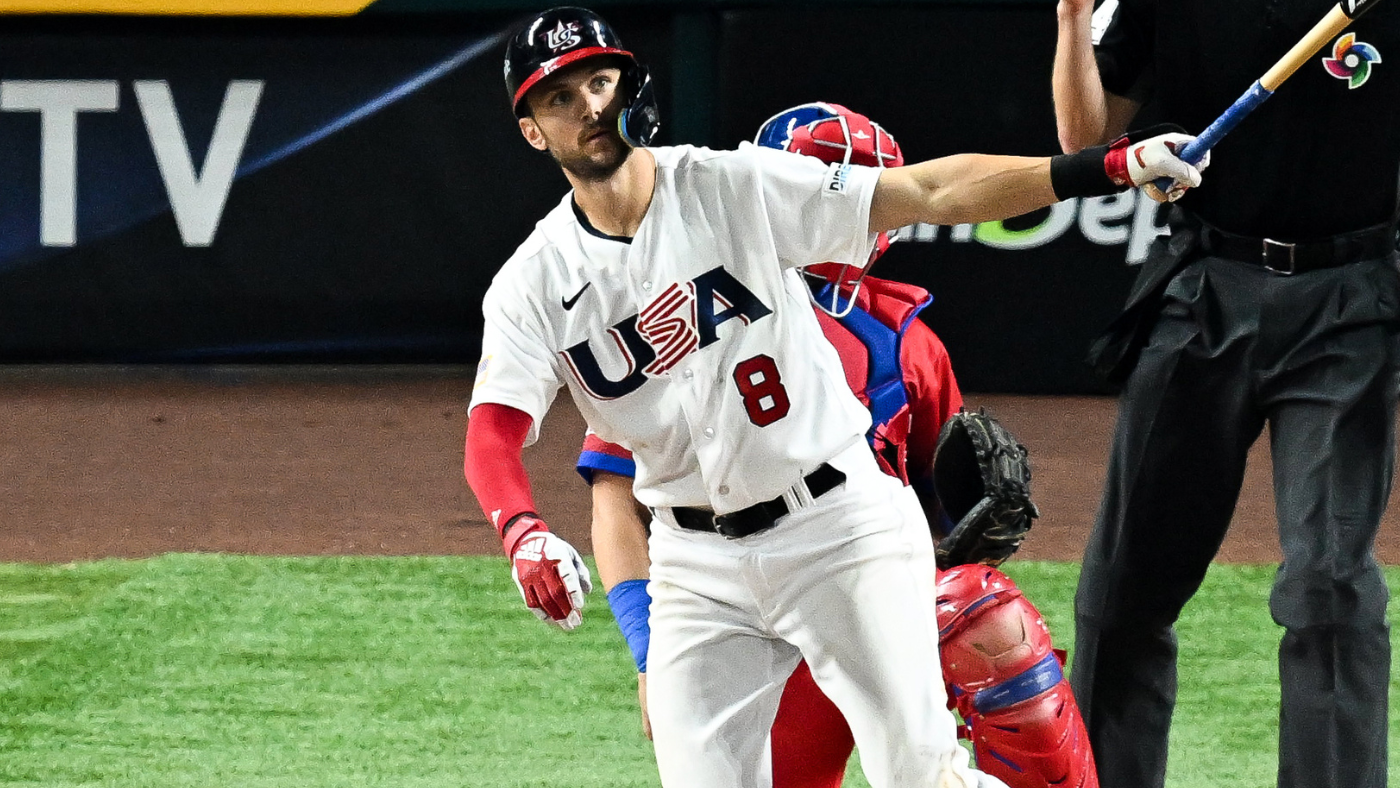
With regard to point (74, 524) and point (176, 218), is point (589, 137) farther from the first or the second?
point (176, 218)

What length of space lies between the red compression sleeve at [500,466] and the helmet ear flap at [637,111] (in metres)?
0.54

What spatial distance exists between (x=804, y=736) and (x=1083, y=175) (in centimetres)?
128

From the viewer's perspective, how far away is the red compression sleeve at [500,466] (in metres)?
3.27

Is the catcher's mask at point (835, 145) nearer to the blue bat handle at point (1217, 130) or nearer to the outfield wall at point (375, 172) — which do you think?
the blue bat handle at point (1217, 130)

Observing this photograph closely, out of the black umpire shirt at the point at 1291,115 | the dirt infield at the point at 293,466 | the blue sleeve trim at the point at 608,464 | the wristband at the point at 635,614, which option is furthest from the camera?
the dirt infield at the point at 293,466

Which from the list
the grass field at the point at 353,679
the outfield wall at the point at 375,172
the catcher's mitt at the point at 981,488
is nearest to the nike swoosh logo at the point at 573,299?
the catcher's mitt at the point at 981,488

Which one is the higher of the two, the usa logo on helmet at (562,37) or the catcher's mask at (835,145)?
the usa logo on helmet at (562,37)

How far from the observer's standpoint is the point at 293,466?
7.73m

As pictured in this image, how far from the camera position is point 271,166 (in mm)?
8836

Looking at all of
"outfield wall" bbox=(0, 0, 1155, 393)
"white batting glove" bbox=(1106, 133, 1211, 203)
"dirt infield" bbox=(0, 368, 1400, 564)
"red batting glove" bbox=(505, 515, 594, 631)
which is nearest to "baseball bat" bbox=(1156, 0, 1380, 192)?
"white batting glove" bbox=(1106, 133, 1211, 203)

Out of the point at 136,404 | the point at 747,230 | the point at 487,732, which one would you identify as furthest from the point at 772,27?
the point at 747,230

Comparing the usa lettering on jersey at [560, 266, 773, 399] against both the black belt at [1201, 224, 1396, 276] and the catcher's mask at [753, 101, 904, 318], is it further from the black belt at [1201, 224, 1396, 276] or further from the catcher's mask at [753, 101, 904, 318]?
the black belt at [1201, 224, 1396, 276]

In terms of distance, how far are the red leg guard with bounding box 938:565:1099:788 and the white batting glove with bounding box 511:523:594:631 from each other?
29.6 inches

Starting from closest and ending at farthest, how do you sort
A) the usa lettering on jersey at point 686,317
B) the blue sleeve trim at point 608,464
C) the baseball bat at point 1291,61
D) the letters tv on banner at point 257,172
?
the baseball bat at point 1291,61 → the usa lettering on jersey at point 686,317 → the blue sleeve trim at point 608,464 → the letters tv on banner at point 257,172
